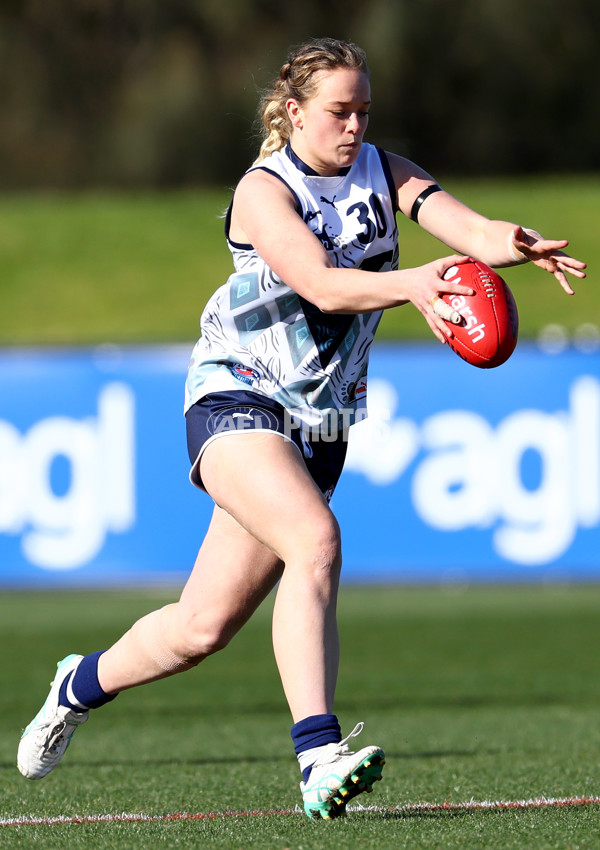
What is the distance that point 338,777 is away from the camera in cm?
365

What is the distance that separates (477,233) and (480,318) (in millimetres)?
441

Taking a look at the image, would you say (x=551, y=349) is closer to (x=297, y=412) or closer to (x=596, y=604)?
(x=596, y=604)

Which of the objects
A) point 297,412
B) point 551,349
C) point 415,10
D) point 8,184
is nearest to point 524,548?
point 551,349

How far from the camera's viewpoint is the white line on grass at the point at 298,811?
409 cm

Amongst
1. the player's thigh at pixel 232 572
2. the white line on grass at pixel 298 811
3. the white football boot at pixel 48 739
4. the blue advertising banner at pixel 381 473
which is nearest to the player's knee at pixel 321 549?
the player's thigh at pixel 232 572

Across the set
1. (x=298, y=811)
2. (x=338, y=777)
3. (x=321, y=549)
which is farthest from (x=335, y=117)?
(x=298, y=811)

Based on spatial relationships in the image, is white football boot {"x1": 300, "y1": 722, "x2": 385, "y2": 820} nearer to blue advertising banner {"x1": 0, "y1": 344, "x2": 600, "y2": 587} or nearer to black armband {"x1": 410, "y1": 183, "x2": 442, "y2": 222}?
black armband {"x1": 410, "y1": 183, "x2": 442, "y2": 222}

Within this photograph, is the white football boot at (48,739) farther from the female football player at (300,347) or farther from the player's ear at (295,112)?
the player's ear at (295,112)

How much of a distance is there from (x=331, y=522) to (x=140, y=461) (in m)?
7.96

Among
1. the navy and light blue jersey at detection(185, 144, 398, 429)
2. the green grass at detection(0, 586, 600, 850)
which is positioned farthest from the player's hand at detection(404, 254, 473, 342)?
A: the green grass at detection(0, 586, 600, 850)

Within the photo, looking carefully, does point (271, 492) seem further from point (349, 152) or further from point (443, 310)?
point (349, 152)

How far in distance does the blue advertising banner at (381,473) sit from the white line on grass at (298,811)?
716cm

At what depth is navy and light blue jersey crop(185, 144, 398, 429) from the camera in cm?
414

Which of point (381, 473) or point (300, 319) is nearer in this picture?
point (300, 319)
